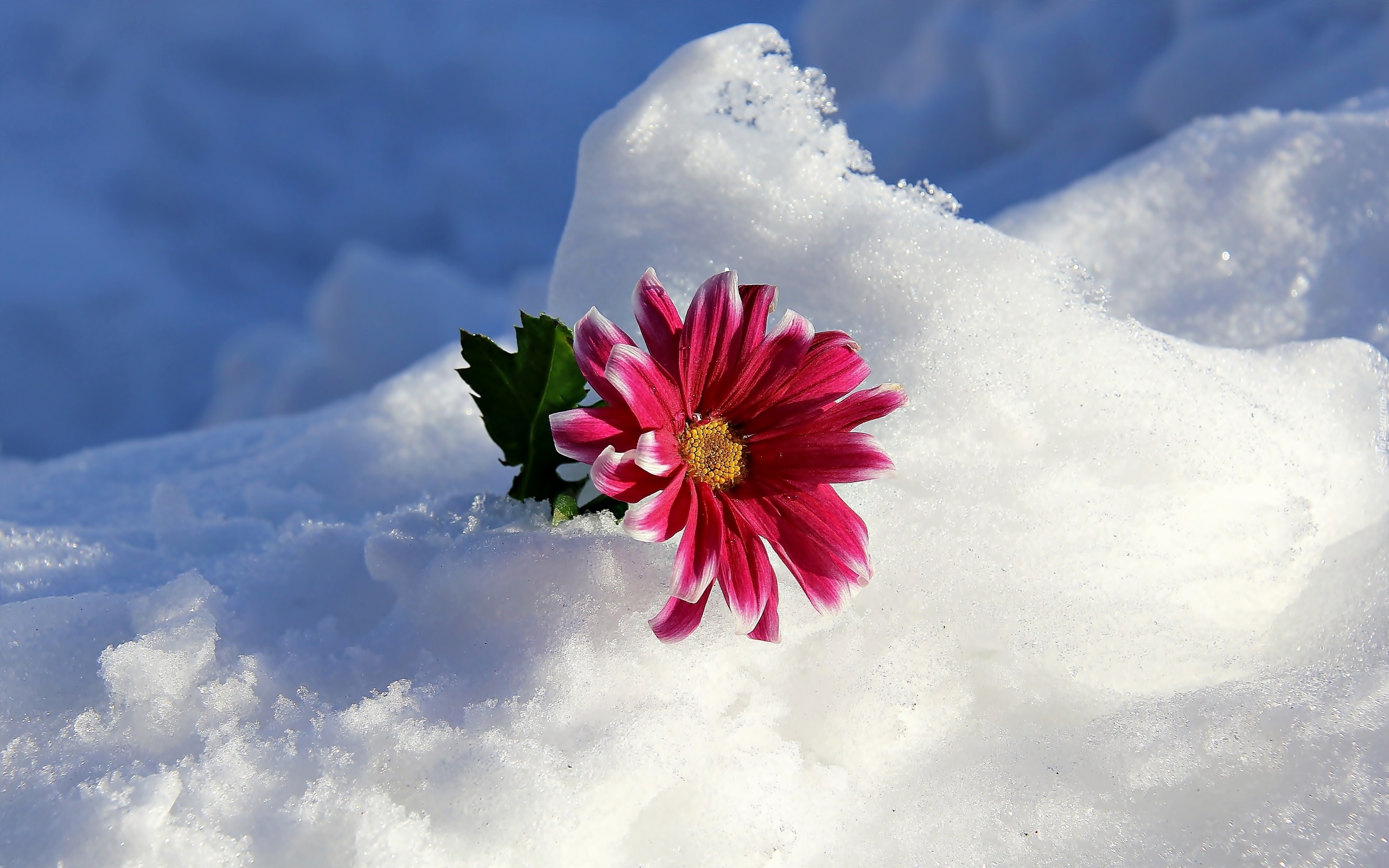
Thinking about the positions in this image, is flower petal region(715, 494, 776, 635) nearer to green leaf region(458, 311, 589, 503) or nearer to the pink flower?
the pink flower

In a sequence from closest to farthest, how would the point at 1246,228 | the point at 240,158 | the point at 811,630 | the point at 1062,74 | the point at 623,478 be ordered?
the point at 623,478 → the point at 811,630 → the point at 1246,228 → the point at 1062,74 → the point at 240,158

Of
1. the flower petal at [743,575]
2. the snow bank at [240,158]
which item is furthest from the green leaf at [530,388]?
the snow bank at [240,158]

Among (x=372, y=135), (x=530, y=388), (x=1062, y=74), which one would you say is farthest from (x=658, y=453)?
(x=372, y=135)

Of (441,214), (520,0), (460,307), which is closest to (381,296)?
(460,307)

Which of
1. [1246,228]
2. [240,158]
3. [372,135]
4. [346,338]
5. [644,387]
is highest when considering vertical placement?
[372,135]

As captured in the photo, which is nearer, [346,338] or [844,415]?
[844,415]

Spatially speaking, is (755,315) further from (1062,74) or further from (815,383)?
(1062,74)
